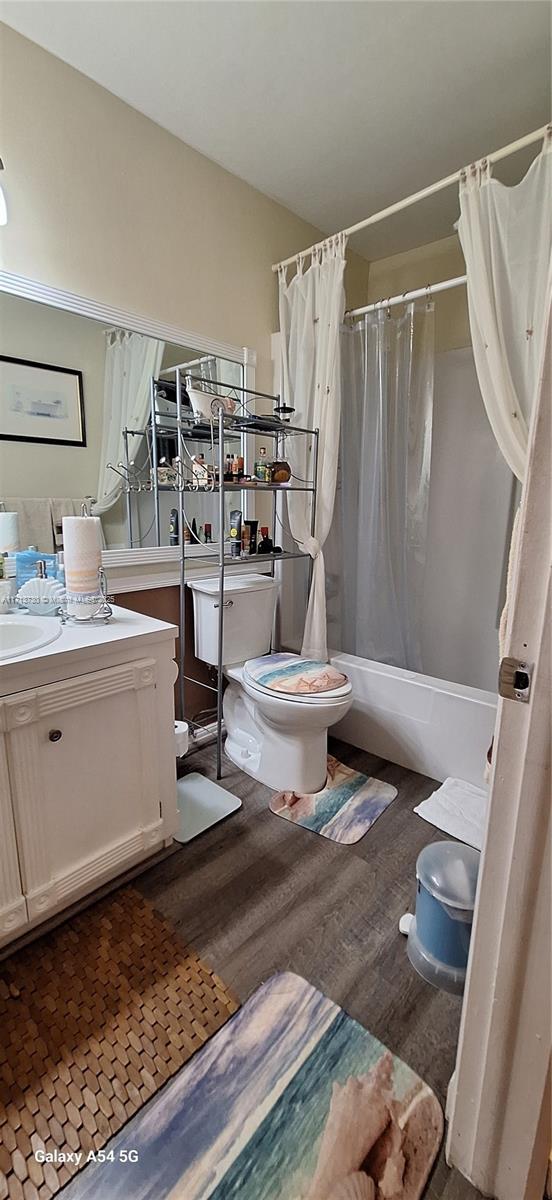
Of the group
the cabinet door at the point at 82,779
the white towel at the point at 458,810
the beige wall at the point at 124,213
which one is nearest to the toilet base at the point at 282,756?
the white towel at the point at 458,810

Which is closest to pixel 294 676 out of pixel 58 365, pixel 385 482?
pixel 385 482

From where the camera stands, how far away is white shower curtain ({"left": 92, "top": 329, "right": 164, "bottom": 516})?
5.68 feet

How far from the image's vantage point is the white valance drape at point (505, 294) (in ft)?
4.99

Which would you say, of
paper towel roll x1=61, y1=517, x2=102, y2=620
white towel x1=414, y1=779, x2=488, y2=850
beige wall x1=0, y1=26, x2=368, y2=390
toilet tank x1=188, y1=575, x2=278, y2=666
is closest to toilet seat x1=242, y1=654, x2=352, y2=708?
toilet tank x1=188, y1=575, x2=278, y2=666

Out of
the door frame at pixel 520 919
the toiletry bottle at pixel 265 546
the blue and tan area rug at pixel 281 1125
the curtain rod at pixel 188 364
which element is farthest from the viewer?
the toiletry bottle at pixel 265 546

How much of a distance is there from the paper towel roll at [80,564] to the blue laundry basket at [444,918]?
3.82 ft

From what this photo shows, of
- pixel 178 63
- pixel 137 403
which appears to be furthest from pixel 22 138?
pixel 137 403

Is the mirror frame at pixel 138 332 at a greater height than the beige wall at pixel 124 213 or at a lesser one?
lesser

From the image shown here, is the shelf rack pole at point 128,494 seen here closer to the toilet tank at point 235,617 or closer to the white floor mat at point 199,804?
the toilet tank at point 235,617

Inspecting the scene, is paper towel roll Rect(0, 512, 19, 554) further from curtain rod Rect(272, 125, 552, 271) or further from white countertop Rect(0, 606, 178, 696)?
curtain rod Rect(272, 125, 552, 271)

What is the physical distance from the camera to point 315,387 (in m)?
2.14

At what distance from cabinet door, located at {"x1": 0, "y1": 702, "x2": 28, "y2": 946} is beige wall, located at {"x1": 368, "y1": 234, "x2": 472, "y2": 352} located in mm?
2540

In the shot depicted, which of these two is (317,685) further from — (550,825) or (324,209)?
(324,209)

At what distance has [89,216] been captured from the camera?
5.23ft
